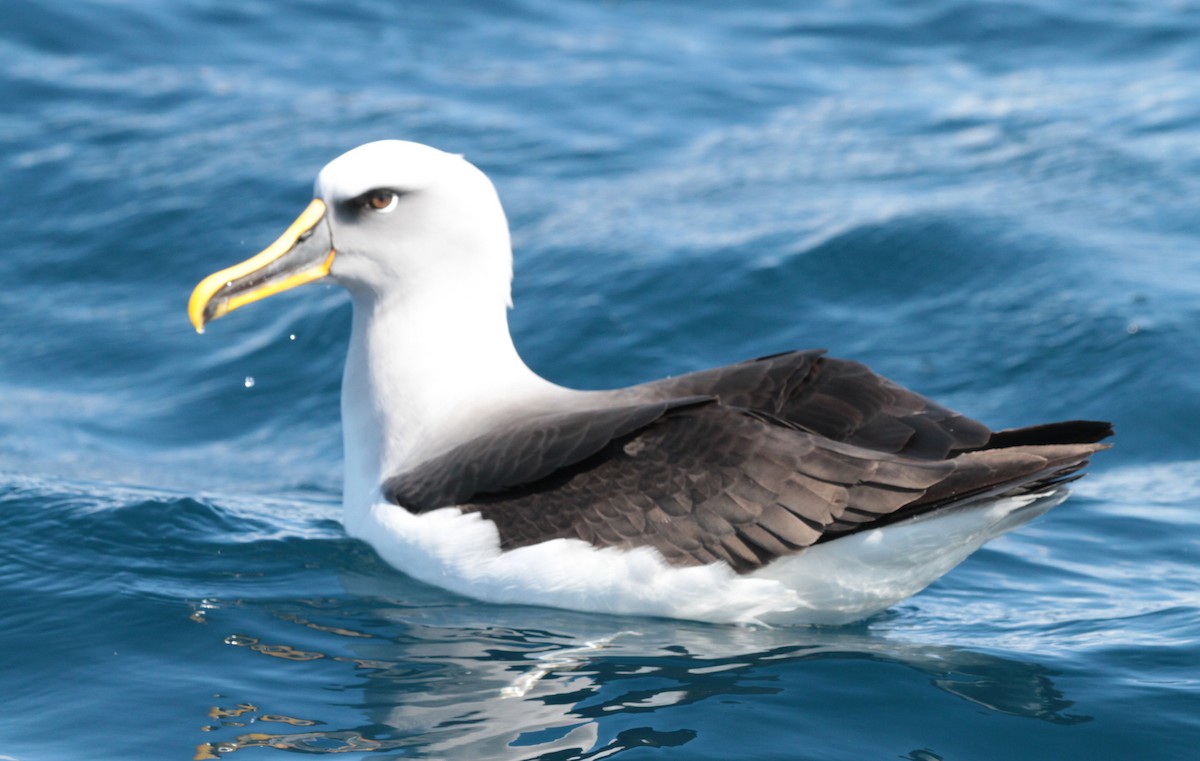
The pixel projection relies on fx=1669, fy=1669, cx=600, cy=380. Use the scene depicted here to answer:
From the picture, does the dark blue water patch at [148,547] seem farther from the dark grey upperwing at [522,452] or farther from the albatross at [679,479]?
the dark grey upperwing at [522,452]

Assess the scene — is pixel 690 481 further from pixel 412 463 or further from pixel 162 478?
pixel 162 478

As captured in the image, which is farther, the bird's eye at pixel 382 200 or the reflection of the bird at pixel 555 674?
the bird's eye at pixel 382 200

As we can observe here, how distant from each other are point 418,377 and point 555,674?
A: 2.00m

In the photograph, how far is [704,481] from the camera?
664cm

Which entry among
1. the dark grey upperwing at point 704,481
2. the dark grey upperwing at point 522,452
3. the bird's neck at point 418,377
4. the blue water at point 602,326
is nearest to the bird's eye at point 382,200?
the bird's neck at point 418,377

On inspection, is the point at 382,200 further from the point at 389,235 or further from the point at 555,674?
the point at 555,674

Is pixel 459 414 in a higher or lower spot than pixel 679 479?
higher

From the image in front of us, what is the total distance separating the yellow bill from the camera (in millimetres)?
7488

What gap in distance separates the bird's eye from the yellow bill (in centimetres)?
23

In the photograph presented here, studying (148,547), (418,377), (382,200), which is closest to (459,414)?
(418,377)

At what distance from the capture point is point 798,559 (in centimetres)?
657

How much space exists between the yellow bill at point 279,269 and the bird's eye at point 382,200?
23cm

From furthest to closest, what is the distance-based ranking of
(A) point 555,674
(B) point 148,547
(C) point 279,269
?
(B) point 148,547, (C) point 279,269, (A) point 555,674

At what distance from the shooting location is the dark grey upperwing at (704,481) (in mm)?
6285
